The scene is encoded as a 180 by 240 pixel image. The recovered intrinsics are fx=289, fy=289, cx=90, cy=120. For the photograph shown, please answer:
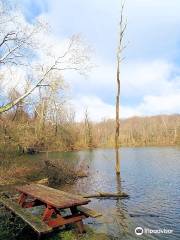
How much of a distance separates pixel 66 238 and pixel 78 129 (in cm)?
6917

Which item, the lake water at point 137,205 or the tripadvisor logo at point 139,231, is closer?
the tripadvisor logo at point 139,231

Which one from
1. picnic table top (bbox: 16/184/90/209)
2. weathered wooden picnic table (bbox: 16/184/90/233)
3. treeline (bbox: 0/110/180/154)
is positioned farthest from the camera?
treeline (bbox: 0/110/180/154)

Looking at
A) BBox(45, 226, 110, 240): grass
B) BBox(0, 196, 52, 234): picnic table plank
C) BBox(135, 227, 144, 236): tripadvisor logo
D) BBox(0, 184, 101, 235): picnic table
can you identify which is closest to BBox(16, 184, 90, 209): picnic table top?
BBox(0, 184, 101, 235): picnic table

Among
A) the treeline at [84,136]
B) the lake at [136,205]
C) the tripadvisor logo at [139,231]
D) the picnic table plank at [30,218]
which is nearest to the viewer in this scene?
the picnic table plank at [30,218]

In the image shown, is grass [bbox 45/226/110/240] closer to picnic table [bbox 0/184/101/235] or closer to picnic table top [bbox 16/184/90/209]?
picnic table [bbox 0/184/101/235]

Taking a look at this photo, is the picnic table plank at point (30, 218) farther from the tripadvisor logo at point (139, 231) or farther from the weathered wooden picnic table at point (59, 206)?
the tripadvisor logo at point (139, 231)

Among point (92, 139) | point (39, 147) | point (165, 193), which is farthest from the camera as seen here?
point (92, 139)

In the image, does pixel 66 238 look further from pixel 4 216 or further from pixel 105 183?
pixel 105 183

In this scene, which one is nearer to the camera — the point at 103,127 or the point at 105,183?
the point at 105,183

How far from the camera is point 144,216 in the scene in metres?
11.7

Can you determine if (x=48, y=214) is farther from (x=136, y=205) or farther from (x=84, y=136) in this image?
(x=84, y=136)

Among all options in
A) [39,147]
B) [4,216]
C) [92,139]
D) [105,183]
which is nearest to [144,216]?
[4,216]

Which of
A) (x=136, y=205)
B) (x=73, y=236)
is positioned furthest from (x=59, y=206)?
(x=136, y=205)

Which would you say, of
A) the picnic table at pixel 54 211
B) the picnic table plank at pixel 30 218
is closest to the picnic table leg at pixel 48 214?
the picnic table at pixel 54 211
